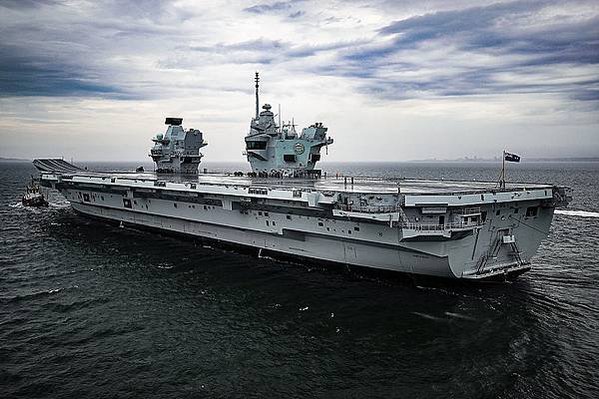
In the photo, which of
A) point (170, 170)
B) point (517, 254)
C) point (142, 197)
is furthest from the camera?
point (170, 170)

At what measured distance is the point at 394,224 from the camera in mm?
13523

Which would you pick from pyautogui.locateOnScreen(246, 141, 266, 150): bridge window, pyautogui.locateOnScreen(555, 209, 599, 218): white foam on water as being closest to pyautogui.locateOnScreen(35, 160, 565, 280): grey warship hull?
pyautogui.locateOnScreen(246, 141, 266, 150): bridge window

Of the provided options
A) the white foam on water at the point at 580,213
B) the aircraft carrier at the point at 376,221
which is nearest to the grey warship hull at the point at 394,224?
the aircraft carrier at the point at 376,221

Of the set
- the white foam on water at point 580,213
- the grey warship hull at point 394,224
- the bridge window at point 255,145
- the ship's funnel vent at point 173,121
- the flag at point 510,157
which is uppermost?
the ship's funnel vent at point 173,121

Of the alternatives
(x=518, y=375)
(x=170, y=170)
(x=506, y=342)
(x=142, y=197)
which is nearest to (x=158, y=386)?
(x=518, y=375)

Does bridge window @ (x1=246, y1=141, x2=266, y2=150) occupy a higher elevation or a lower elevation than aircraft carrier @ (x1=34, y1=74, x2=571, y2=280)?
higher

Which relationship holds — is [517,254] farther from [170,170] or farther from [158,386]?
[170,170]

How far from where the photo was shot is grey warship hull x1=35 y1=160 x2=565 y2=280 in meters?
Answer: 13.8

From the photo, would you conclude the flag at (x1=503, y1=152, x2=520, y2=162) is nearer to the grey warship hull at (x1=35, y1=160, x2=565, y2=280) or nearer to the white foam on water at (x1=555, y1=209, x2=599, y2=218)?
the grey warship hull at (x1=35, y1=160, x2=565, y2=280)

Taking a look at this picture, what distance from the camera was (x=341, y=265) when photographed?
16578 millimetres

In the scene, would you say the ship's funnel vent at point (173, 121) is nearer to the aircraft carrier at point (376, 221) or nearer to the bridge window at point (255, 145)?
the bridge window at point (255, 145)

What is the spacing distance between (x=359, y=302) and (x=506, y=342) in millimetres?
4194

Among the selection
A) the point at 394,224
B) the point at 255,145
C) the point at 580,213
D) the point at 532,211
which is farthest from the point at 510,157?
the point at 580,213

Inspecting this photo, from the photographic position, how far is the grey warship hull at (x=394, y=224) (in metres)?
13.8
